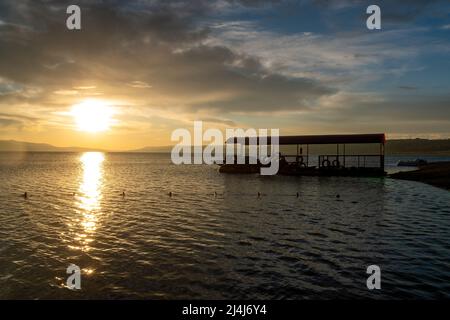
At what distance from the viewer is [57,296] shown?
13023 millimetres

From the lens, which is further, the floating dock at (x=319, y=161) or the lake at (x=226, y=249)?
the floating dock at (x=319, y=161)

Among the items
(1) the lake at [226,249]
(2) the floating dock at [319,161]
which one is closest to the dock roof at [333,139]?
(2) the floating dock at [319,161]

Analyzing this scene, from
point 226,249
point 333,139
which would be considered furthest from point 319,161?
point 226,249

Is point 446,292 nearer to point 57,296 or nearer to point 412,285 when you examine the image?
point 412,285

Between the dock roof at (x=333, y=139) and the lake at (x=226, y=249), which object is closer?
the lake at (x=226, y=249)

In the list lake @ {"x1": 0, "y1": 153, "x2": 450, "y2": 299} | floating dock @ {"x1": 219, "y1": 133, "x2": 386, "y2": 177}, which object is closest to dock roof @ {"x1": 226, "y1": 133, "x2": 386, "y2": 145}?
floating dock @ {"x1": 219, "y1": 133, "x2": 386, "y2": 177}

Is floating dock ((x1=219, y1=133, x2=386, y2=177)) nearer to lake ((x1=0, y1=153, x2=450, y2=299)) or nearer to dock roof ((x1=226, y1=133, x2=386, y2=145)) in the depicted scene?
dock roof ((x1=226, y1=133, x2=386, y2=145))

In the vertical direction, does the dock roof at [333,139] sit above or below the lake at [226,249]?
above

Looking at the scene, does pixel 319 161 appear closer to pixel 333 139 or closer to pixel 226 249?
pixel 333 139

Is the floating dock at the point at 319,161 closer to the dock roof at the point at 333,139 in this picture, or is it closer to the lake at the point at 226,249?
the dock roof at the point at 333,139

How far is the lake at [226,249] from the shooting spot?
537 inches

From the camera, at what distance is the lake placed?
13.6 metres
